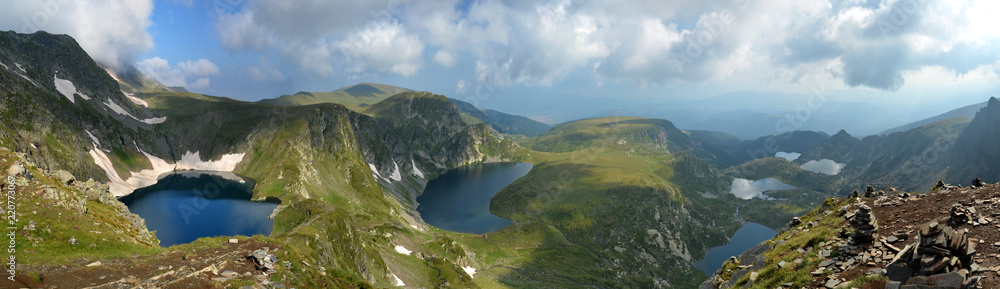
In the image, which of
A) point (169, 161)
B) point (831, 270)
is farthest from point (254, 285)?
point (169, 161)

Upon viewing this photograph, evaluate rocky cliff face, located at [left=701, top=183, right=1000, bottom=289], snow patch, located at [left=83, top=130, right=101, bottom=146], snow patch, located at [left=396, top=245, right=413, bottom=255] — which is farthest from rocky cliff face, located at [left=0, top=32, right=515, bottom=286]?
rocky cliff face, located at [left=701, top=183, right=1000, bottom=289]

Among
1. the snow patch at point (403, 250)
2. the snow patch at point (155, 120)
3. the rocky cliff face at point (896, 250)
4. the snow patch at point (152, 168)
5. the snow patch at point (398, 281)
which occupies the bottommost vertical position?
the snow patch at point (403, 250)

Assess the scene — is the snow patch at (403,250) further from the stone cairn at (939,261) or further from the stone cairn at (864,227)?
the stone cairn at (939,261)

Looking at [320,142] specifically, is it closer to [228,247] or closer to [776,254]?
[228,247]

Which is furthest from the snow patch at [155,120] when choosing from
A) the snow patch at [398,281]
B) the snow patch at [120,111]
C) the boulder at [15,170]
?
the boulder at [15,170]

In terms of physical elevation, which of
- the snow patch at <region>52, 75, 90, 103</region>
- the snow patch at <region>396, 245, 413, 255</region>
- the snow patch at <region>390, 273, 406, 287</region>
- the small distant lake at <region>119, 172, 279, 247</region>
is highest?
the snow patch at <region>52, 75, 90, 103</region>

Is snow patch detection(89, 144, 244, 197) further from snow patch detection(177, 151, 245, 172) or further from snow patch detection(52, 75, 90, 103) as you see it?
snow patch detection(52, 75, 90, 103)
